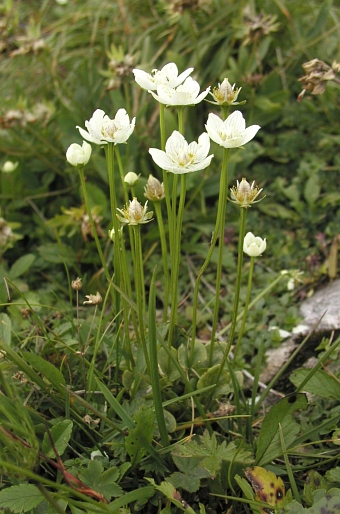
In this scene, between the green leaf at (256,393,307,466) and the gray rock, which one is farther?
the gray rock

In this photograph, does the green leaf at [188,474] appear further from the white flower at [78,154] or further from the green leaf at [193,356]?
the white flower at [78,154]

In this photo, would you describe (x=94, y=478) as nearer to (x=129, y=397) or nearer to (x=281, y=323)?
(x=129, y=397)

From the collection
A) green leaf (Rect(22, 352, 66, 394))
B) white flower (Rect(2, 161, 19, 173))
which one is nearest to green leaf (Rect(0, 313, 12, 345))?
green leaf (Rect(22, 352, 66, 394))

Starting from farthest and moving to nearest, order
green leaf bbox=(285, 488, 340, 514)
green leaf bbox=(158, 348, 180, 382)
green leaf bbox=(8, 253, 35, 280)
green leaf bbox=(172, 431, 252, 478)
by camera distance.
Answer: green leaf bbox=(8, 253, 35, 280), green leaf bbox=(158, 348, 180, 382), green leaf bbox=(172, 431, 252, 478), green leaf bbox=(285, 488, 340, 514)

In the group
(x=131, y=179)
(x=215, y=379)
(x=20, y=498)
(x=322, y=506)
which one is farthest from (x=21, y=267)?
(x=322, y=506)

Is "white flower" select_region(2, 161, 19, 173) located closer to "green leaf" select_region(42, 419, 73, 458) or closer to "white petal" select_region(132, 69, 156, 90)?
"white petal" select_region(132, 69, 156, 90)

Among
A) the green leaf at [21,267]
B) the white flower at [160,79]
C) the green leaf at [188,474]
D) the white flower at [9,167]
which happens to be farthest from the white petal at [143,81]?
the white flower at [9,167]
